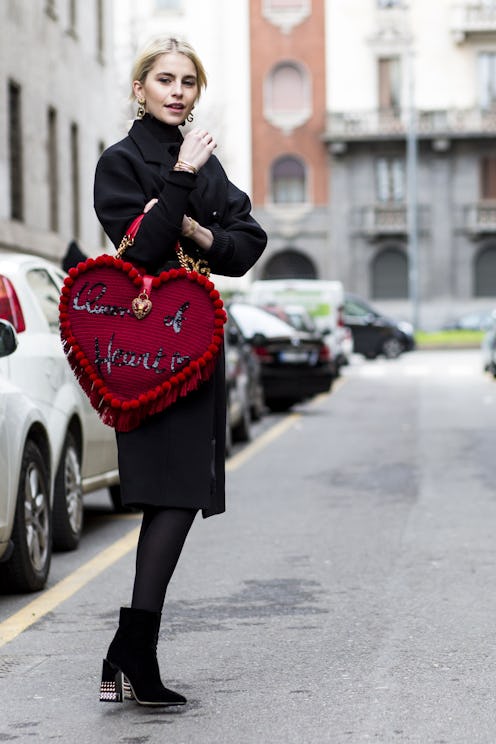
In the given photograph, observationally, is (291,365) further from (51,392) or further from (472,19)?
(472,19)

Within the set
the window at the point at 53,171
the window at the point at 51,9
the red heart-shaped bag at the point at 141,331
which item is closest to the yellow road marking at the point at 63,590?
the red heart-shaped bag at the point at 141,331

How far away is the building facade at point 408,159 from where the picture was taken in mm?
61625

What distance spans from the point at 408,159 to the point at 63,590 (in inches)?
2165

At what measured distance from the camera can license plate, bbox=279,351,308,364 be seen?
72.2 feet

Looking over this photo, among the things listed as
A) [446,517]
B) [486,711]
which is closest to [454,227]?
[446,517]

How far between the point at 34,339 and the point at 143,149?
3.77 meters

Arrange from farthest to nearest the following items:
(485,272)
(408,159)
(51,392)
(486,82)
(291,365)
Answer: (485,272) → (408,159) → (486,82) → (291,365) → (51,392)

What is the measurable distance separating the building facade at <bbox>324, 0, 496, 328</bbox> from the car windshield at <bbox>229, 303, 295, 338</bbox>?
127ft

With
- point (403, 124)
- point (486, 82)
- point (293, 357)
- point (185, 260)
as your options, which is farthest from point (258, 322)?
point (486, 82)

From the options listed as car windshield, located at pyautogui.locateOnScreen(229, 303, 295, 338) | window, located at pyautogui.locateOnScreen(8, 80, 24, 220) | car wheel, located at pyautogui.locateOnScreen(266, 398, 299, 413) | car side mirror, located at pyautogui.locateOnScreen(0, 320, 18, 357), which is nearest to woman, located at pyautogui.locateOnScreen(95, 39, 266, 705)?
car side mirror, located at pyautogui.locateOnScreen(0, 320, 18, 357)

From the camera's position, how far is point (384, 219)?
203ft

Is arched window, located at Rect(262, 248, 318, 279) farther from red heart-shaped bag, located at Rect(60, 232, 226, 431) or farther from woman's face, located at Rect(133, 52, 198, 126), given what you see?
red heart-shaped bag, located at Rect(60, 232, 226, 431)

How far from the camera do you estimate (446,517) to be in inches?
428

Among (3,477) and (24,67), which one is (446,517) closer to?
(3,477)
